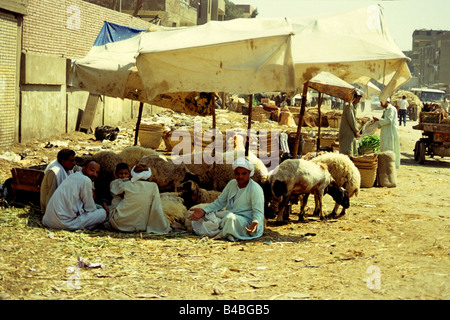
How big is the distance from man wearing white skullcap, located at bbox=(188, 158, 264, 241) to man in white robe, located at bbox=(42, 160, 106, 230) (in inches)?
56.7

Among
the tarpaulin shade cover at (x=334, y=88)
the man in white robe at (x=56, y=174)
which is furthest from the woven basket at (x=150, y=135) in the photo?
the man in white robe at (x=56, y=174)

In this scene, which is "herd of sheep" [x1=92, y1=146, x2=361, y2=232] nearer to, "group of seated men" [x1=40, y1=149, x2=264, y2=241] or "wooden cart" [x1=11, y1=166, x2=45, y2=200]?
"group of seated men" [x1=40, y1=149, x2=264, y2=241]

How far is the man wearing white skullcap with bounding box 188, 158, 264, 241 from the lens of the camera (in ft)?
22.3

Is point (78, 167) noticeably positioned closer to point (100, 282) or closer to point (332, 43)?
point (100, 282)

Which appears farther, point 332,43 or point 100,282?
point 332,43

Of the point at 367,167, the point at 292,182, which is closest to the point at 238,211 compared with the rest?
the point at 292,182

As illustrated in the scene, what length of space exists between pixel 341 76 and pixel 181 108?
10.3 ft

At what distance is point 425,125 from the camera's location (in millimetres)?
16109

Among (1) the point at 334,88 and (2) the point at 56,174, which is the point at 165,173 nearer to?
(2) the point at 56,174

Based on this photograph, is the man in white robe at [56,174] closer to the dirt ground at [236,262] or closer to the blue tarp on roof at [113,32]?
the dirt ground at [236,262]

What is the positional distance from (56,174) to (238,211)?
2658 millimetres

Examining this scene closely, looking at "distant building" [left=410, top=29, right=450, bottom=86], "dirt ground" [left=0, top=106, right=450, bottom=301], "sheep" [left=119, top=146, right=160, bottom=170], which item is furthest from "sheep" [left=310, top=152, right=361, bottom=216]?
"distant building" [left=410, top=29, right=450, bottom=86]
